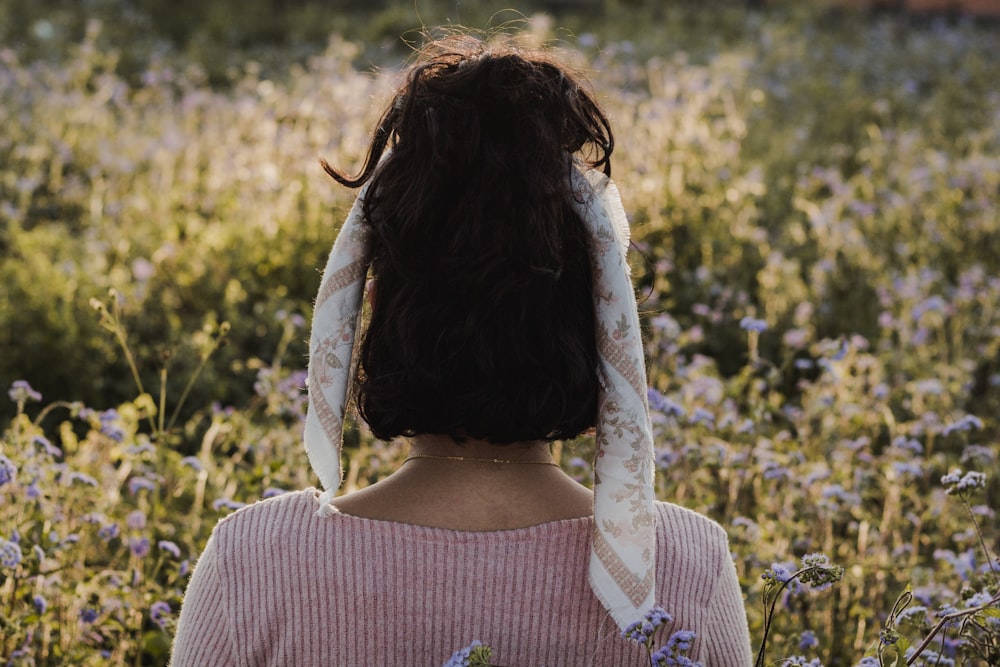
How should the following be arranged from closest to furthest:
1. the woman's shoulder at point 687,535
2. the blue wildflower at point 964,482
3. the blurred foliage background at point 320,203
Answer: the woman's shoulder at point 687,535
the blue wildflower at point 964,482
the blurred foliage background at point 320,203

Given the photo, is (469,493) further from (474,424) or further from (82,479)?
(82,479)

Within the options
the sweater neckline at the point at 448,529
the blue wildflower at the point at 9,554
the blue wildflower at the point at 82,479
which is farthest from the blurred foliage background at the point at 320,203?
the sweater neckline at the point at 448,529

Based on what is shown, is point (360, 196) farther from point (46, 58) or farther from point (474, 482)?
point (46, 58)

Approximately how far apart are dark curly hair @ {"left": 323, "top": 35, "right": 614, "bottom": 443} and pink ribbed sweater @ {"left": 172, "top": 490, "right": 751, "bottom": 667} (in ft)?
0.51

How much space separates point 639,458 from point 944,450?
3152mm

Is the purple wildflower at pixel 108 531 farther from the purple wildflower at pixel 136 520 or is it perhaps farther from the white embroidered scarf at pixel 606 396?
the white embroidered scarf at pixel 606 396

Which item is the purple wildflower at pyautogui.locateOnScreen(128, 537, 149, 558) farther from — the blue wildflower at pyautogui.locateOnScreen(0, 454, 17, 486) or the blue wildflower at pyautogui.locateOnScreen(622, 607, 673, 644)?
the blue wildflower at pyautogui.locateOnScreen(622, 607, 673, 644)

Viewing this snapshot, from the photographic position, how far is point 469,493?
1.69 m

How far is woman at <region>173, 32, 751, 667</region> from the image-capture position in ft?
5.31

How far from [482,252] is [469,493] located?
1.10ft

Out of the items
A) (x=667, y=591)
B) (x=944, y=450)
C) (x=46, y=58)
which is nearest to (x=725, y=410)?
(x=944, y=450)

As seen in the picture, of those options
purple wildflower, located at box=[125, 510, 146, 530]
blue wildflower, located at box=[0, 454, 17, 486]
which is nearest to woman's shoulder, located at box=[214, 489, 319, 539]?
blue wildflower, located at box=[0, 454, 17, 486]

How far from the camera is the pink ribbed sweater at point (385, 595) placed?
1.66 meters

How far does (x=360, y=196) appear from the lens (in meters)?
1.70
